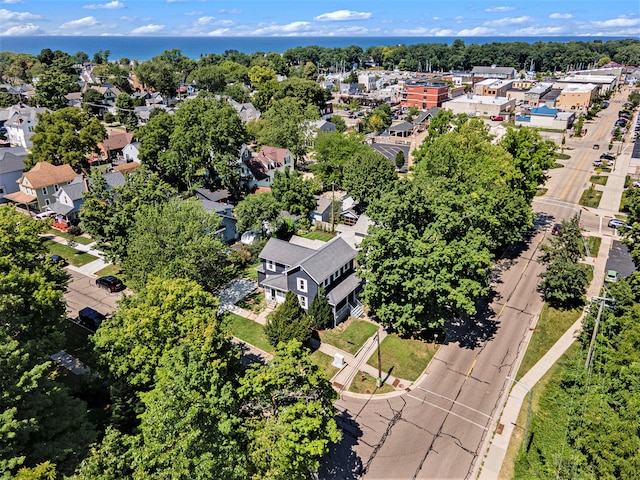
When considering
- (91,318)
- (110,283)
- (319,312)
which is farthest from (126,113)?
(319,312)

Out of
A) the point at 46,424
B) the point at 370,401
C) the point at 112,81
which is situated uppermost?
the point at 112,81

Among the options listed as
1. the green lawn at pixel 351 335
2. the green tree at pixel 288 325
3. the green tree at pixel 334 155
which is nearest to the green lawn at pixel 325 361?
the green tree at pixel 288 325

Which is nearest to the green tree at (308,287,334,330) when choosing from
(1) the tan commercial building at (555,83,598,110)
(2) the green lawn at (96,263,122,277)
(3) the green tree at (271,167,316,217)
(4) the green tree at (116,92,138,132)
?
(3) the green tree at (271,167,316,217)

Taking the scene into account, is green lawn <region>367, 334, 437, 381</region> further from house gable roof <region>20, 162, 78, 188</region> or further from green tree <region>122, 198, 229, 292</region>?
house gable roof <region>20, 162, 78, 188</region>

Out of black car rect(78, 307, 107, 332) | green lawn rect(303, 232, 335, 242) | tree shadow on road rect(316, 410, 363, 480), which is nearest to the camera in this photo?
tree shadow on road rect(316, 410, 363, 480)

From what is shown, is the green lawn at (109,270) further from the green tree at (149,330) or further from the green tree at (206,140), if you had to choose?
the green tree at (149,330)

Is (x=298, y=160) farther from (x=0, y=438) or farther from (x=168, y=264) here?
(x=0, y=438)

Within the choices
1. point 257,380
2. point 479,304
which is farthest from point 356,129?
point 257,380
